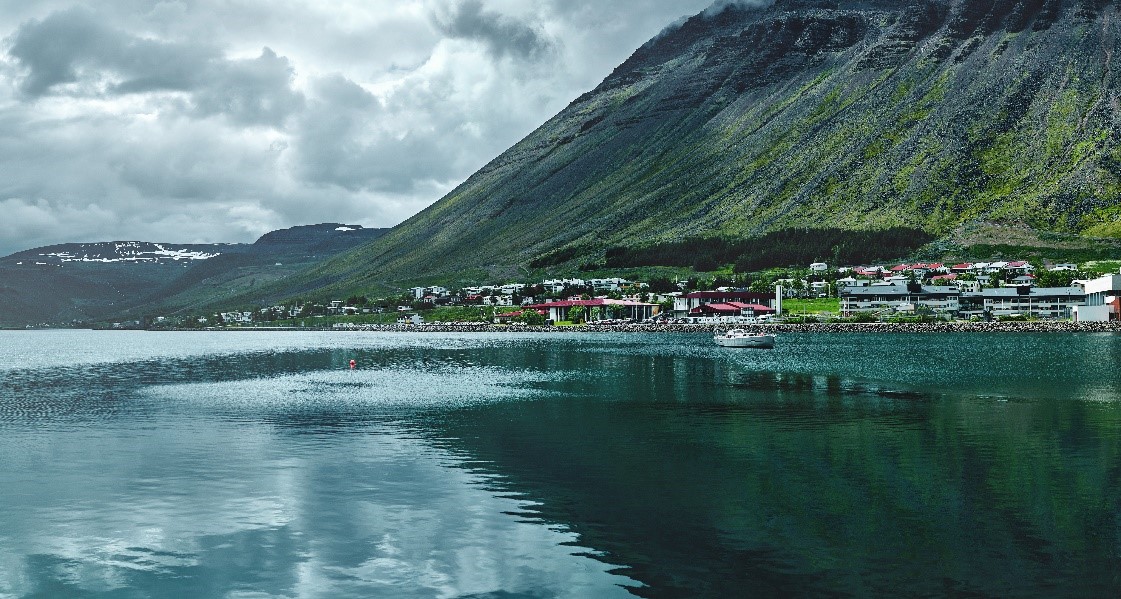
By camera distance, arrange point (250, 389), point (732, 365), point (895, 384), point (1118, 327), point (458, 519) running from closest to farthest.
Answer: point (458, 519) → point (895, 384) → point (250, 389) → point (732, 365) → point (1118, 327)

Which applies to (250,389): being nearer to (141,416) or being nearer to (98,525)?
(141,416)

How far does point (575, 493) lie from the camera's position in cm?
3644

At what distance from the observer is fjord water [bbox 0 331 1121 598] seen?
2583cm

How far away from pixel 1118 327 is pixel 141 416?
199 metres

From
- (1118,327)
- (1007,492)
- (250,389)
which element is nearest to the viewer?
(1007,492)

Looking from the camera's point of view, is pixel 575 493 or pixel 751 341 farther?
pixel 751 341

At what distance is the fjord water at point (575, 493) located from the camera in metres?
25.8

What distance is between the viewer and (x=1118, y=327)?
638 feet

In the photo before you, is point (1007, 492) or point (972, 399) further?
point (972, 399)

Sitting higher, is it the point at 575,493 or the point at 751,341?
the point at 751,341

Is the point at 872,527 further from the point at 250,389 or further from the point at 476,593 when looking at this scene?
the point at 250,389

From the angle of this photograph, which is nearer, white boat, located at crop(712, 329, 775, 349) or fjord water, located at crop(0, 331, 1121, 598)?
fjord water, located at crop(0, 331, 1121, 598)

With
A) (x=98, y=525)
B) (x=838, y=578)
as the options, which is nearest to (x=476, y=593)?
(x=838, y=578)

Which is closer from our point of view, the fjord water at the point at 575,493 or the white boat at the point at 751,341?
the fjord water at the point at 575,493
